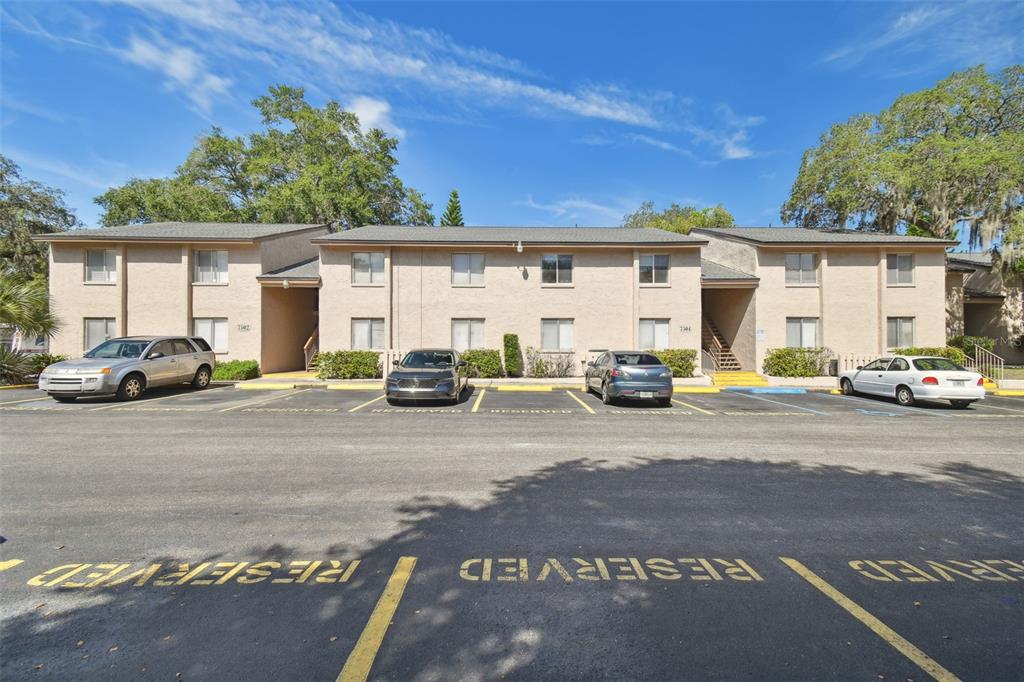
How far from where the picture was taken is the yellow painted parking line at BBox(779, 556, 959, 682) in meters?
2.50

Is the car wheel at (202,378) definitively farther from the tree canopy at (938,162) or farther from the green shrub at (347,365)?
the tree canopy at (938,162)

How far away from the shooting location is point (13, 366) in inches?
616

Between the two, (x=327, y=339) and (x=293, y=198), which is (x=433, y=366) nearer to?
(x=327, y=339)

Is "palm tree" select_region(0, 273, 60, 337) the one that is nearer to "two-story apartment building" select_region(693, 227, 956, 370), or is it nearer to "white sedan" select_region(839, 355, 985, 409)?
"two-story apartment building" select_region(693, 227, 956, 370)

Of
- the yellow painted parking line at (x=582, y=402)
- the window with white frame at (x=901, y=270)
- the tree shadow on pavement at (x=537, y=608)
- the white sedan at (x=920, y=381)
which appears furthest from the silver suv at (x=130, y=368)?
the window with white frame at (x=901, y=270)

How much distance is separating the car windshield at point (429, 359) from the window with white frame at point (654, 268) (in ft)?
34.9

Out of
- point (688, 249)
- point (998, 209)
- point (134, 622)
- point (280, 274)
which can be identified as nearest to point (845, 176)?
point (998, 209)

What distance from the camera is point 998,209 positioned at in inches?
822

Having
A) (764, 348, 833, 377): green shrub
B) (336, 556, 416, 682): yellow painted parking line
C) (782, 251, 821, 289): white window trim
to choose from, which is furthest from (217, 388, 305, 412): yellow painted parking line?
(782, 251, 821, 289): white window trim

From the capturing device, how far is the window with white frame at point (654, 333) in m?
20.1

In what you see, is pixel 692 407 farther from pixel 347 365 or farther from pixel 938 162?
pixel 938 162

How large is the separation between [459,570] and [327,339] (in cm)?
1797

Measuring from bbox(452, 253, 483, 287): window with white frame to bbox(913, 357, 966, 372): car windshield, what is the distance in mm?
15562

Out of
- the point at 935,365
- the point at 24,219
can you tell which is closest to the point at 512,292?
the point at 935,365
